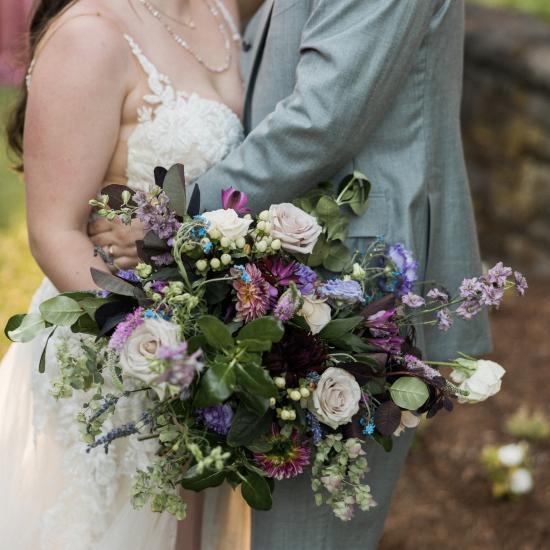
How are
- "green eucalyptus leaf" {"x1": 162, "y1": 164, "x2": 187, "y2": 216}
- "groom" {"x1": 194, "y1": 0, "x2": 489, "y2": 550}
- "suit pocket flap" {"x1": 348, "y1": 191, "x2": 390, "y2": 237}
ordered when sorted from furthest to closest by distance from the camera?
1. "suit pocket flap" {"x1": 348, "y1": 191, "x2": 390, "y2": 237}
2. "groom" {"x1": 194, "y1": 0, "x2": 489, "y2": 550}
3. "green eucalyptus leaf" {"x1": 162, "y1": 164, "x2": 187, "y2": 216}

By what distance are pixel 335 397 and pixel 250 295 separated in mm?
266

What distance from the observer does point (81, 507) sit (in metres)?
2.13

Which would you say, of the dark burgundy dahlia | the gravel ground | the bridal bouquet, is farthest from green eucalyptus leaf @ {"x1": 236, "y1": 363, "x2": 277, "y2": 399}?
the gravel ground

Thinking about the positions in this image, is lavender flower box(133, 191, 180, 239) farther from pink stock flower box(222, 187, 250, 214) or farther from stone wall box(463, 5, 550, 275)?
stone wall box(463, 5, 550, 275)

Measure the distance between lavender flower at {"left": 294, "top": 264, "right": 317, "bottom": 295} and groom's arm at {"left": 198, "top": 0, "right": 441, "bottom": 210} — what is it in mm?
330

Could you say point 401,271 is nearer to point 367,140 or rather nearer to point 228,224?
point 367,140

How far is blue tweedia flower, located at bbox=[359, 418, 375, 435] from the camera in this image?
1743 mm

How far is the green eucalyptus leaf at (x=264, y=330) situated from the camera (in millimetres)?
1526

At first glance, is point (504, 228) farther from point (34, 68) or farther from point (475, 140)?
point (34, 68)

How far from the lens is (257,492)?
1.69 meters

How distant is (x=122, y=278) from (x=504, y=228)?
383cm

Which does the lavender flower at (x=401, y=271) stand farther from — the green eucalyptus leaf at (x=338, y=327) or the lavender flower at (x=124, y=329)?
the lavender flower at (x=124, y=329)

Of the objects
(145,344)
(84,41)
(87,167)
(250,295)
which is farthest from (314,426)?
(84,41)

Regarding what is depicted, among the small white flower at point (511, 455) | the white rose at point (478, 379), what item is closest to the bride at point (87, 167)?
the white rose at point (478, 379)
